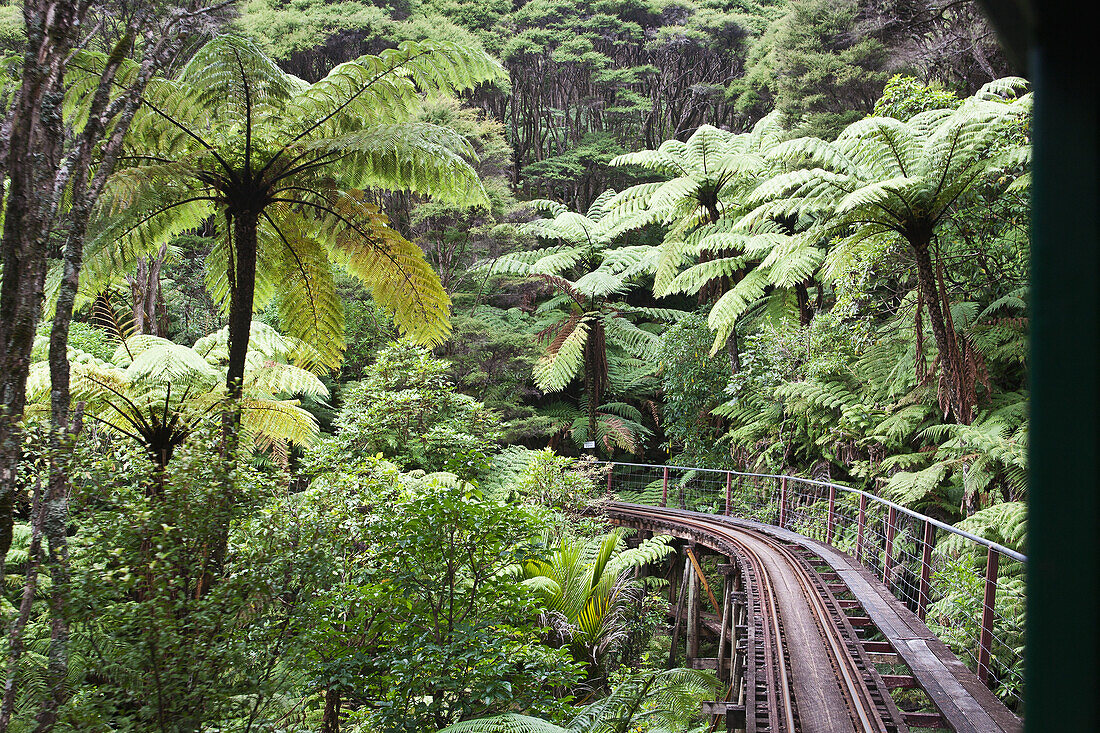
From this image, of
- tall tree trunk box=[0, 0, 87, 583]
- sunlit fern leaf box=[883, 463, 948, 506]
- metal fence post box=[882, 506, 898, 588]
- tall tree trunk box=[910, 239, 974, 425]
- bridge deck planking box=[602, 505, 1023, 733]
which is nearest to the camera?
tall tree trunk box=[0, 0, 87, 583]

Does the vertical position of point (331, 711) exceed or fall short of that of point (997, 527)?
it falls short

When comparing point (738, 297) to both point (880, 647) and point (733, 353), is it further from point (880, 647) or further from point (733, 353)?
point (880, 647)

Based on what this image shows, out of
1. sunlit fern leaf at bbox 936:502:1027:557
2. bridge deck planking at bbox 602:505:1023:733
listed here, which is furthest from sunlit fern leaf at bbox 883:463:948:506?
bridge deck planking at bbox 602:505:1023:733

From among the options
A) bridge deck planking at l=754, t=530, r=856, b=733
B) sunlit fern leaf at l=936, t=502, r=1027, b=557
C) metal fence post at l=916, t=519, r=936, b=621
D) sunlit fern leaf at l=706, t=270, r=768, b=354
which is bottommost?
bridge deck planking at l=754, t=530, r=856, b=733

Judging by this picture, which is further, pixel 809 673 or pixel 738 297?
pixel 738 297

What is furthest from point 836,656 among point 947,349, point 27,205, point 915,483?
→ point 27,205

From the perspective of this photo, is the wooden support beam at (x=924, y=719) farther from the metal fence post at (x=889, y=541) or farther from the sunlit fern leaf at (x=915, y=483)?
the sunlit fern leaf at (x=915, y=483)

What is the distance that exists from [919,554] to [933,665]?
348cm

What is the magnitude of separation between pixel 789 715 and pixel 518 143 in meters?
21.5

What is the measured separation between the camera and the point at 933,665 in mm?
3781

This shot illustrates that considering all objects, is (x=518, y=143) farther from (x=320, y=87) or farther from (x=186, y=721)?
(x=186, y=721)

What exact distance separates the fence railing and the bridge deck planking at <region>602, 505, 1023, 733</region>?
0.50 ft

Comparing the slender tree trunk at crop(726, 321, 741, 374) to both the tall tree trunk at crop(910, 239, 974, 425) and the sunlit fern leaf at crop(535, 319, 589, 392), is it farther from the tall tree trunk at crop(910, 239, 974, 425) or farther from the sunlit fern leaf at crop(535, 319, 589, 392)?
the tall tree trunk at crop(910, 239, 974, 425)

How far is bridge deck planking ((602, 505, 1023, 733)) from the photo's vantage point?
312cm
